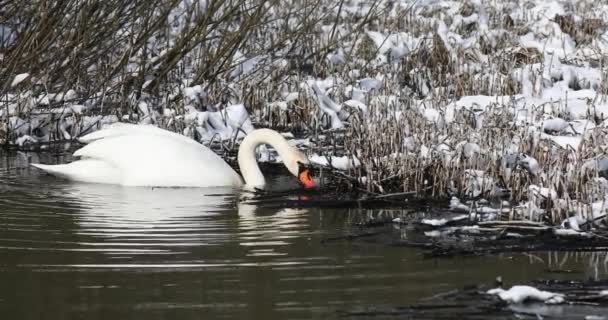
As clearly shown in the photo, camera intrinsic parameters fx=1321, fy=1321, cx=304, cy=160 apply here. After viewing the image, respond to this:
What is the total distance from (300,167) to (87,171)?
1.55m

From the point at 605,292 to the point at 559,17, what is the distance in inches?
449

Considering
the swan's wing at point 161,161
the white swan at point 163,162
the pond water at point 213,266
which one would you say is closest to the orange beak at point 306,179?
the white swan at point 163,162

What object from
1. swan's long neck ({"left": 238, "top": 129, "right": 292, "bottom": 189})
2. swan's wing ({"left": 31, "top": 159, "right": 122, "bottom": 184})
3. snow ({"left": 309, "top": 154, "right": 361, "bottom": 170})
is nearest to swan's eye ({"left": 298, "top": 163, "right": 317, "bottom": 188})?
snow ({"left": 309, "top": 154, "right": 361, "bottom": 170})

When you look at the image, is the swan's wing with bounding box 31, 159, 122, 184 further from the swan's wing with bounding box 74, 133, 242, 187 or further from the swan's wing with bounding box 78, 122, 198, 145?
the swan's wing with bounding box 78, 122, 198, 145

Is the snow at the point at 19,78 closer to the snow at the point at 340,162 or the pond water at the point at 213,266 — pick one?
the pond water at the point at 213,266

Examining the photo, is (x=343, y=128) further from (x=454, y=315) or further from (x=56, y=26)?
(x=454, y=315)

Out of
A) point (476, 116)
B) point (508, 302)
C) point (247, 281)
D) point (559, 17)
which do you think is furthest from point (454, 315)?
point (559, 17)

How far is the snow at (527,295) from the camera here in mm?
4863

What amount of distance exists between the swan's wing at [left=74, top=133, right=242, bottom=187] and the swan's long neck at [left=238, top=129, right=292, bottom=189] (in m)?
0.09

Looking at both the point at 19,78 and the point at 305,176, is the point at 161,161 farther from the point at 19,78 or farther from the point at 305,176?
the point at 19,78

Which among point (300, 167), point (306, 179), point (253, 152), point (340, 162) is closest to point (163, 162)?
point (253, 152)

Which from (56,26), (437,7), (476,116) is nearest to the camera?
(476,116)

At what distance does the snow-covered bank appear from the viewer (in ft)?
25.7

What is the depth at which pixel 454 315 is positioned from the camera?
476 centimetres
